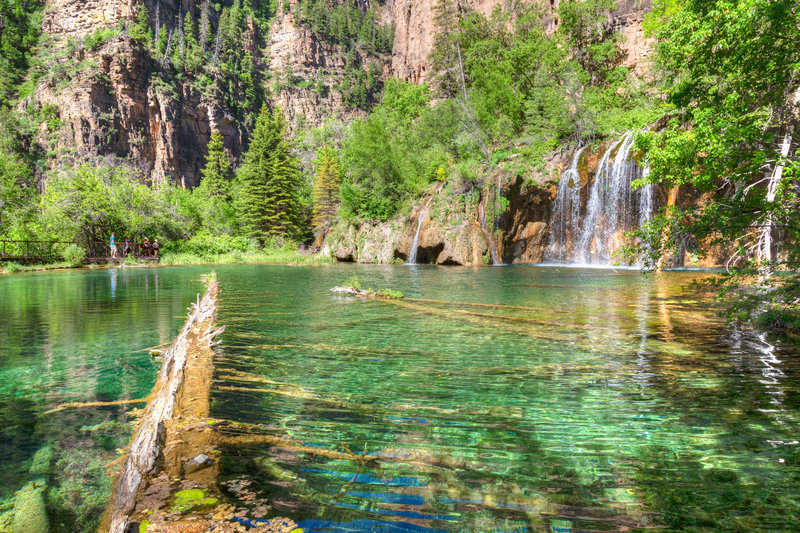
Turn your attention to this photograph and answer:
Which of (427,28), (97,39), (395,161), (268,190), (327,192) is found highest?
(427,28)

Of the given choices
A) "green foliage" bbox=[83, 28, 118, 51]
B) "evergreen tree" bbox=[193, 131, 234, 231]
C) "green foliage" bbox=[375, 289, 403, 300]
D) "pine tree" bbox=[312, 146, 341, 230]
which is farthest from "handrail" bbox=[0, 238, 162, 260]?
"green foliage" bbox=[83, 28, 118, 51]

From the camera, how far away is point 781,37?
5562mm

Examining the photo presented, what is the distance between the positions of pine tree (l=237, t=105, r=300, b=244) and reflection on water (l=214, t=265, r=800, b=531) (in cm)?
4272

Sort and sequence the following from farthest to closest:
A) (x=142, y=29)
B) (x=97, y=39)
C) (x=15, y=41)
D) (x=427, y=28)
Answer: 1. (x=142, y=29)
2. (x=15, y=41)
3. (x=427, y=28)
4. (x=97, y=39)

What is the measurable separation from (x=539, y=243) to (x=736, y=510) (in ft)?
91.7

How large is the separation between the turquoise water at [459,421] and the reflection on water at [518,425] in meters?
0.02

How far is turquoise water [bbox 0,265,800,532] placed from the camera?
2.54m

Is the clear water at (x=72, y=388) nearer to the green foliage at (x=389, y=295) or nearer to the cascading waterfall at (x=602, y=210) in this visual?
the green foliage at (x=389, y=295)

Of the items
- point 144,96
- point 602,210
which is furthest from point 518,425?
point 144,96

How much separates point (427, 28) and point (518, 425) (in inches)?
3151

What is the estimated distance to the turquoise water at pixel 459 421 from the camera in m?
2.54

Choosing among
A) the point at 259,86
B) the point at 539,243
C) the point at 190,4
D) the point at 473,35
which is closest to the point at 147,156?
the point at 259,86

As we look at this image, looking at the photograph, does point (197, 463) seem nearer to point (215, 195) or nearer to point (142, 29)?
point (215, 195)

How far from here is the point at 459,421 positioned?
3.80m
